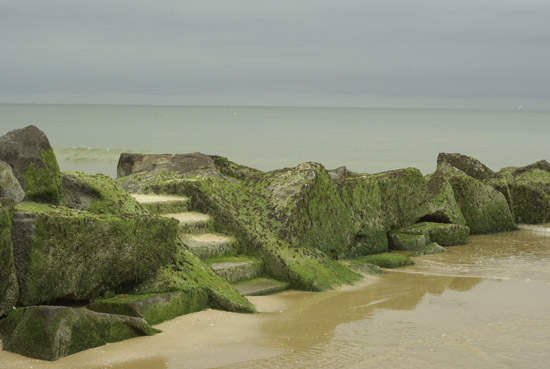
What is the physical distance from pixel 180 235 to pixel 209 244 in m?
0.45

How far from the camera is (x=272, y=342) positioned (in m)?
6.83

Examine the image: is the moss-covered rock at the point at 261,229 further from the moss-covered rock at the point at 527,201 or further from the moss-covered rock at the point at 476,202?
the moss-covered rock at the point at 527,201

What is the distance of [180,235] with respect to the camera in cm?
947

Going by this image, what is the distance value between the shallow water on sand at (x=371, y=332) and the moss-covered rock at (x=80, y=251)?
0.78 meters

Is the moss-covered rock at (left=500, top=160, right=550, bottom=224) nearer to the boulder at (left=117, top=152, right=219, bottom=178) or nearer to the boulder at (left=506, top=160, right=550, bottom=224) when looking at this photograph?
the boulder at (left=506, top=160, right=550, bottom=224)

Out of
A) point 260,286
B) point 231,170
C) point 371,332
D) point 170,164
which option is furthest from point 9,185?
point 231,170

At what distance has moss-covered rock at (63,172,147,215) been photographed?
8250 mm

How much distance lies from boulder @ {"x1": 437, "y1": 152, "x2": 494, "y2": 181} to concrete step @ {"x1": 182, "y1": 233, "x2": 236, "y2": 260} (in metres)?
12.4

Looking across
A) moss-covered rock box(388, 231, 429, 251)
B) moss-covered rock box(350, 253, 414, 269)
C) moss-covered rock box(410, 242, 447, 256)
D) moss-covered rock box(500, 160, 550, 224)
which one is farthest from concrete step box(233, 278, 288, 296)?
moss-covered rock box(500, 160, 550, 224)

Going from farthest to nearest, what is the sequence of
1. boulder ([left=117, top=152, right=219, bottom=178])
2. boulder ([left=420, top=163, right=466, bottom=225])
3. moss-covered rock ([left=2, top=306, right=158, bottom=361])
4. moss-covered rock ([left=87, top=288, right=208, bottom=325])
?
1. boulder ([left=117, top=152, right=219, bottom=178])
2. boulder ([left=420, top=163, right=466, bottom=225])
3. moss-covered rock ([left=87, top=288, right=208, bottom=325])
4. moss-covered rock ([left=2, top=306, right=158, bottom=361])

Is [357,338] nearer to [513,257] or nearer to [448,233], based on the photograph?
[513,257]

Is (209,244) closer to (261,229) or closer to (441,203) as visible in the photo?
(261,229)

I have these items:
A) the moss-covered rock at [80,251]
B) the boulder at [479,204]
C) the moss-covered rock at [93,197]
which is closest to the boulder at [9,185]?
the moss-covered rock at [80,251]

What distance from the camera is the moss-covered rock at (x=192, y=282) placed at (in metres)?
7.54
